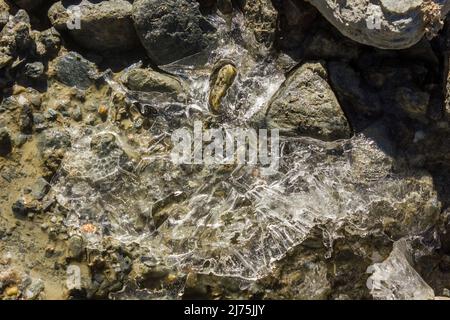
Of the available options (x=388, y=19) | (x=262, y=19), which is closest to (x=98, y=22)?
(x=262, y=19)

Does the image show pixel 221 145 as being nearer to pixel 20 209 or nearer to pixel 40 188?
pixel 40 188

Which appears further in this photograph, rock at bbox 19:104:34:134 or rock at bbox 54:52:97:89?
rock at bbox 54:52:97:89

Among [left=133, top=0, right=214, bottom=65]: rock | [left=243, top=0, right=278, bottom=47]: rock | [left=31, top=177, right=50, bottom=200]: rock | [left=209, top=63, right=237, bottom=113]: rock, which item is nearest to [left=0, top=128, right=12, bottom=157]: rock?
[left=31, top=177, right=50, bottom=200]: rock

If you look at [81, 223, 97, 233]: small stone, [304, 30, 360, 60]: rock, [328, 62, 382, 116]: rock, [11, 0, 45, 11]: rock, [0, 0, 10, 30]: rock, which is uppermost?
[11, 0, 45, 11]: rock

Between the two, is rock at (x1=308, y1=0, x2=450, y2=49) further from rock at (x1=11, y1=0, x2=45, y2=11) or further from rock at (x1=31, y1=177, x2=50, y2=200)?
rock at (x1=31, y1=177, x2=50, y2=200)
